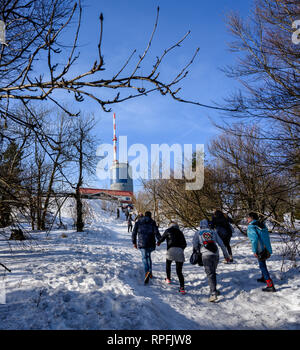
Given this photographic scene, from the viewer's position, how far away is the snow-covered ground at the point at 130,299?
331 cm

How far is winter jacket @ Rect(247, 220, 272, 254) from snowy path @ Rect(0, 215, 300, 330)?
3.41 feet

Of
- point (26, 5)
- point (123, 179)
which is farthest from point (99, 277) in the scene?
point (123, 179)

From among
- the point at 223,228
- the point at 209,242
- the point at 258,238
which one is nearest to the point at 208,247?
the point at 209,242

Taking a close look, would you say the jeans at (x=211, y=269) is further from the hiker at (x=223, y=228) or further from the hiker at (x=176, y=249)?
the hiker at (x=223, y=228)

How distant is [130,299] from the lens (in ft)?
12.9

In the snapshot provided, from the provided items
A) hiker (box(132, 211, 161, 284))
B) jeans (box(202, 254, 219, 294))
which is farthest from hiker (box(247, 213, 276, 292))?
hiker (box(132, 211, 161, 284))

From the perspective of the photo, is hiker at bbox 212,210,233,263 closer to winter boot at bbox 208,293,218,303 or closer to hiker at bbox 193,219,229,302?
hiker at bbox 193,219,229,302

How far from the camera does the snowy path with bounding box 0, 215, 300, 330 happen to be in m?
3.31

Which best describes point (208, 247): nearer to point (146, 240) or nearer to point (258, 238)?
point (258, 238)

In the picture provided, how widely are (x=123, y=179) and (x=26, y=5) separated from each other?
76.3m

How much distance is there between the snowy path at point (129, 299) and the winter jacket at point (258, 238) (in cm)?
104

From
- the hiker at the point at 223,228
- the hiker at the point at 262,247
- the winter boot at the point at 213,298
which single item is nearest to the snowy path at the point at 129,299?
the winter boot at the point at 213,298
